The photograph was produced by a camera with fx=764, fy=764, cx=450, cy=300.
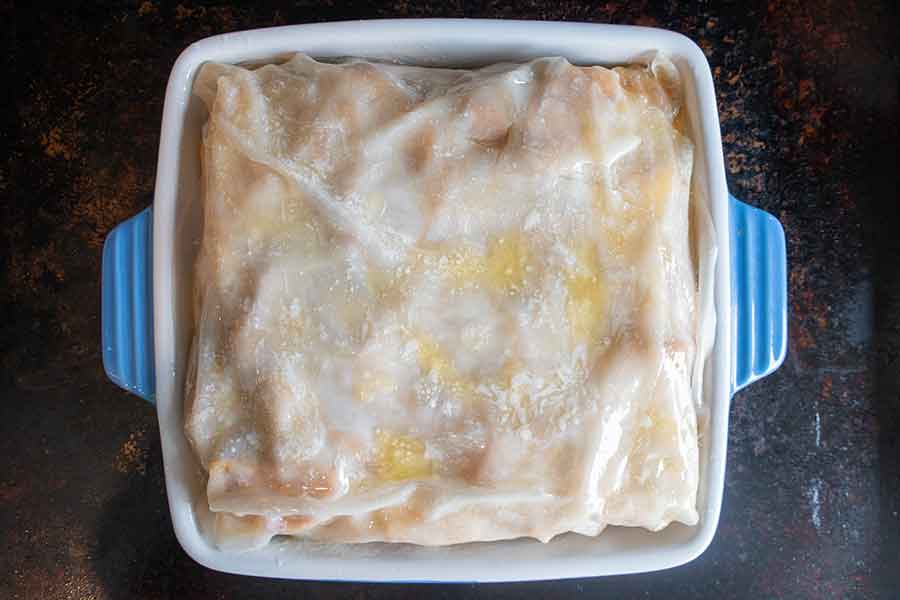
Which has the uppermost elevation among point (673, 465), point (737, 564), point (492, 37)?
point (492, 37)

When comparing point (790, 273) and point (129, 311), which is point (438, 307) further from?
point (790, 273)

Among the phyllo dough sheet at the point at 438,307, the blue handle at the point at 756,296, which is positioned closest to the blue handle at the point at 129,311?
the phyllo dough sheet at the point at 438,307

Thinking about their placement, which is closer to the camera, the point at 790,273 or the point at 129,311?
the point at 129,311

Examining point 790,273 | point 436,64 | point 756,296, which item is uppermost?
point 436,64

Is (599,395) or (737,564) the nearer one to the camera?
(599,395)

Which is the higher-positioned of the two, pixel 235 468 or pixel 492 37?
pixel 492 37

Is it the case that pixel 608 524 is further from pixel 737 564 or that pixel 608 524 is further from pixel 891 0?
pixel 891 0

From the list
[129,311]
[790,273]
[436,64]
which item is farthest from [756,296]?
[129,311]

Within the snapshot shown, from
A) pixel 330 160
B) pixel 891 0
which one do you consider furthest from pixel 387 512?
pixel 891 0
